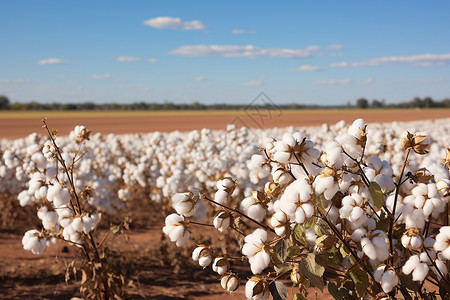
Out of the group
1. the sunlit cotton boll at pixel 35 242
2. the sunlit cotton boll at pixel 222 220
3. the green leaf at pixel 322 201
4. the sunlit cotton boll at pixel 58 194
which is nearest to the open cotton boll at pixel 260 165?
the sunlit cotton boll at pixel 222 220

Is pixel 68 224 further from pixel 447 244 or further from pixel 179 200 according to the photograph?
pixel 447 244

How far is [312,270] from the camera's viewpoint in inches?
74.9

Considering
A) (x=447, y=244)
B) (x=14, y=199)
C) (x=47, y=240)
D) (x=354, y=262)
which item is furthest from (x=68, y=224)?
(x=14, y=199)

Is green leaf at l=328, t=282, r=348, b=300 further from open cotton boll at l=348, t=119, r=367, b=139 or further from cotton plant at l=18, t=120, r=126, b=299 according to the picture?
cotton plant at l=18, t=120, r=126, b=299

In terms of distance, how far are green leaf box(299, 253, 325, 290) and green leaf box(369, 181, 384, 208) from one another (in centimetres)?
36

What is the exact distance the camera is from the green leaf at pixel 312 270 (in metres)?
1.89

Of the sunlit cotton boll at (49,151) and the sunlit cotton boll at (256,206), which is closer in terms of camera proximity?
the sunlit cotton boll at (256,206)

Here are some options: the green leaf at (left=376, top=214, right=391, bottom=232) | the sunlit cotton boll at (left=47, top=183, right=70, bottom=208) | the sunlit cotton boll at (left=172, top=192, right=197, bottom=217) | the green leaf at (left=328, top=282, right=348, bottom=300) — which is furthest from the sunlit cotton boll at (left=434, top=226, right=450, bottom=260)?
the sunlit cotton boll at (left=47, top=183, right=70, bottom=208)

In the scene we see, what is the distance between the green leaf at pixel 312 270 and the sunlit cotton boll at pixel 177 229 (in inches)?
22.2

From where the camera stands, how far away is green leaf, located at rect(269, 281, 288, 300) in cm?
198

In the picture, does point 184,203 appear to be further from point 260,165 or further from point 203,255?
point 260,165

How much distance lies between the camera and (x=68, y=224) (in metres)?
3.56

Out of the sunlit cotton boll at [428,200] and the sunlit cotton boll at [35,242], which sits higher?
the sunlit cotton boll at [428,200]

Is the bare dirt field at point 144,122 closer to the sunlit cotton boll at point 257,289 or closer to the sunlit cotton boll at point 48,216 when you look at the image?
the sunlit cotton boll at point 48,216
